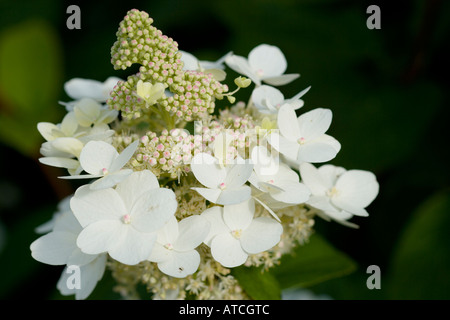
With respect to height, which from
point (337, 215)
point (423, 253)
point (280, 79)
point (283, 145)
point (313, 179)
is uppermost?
point (280, 79)

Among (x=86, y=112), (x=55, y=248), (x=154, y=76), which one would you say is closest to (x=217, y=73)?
(x=154, y=76)

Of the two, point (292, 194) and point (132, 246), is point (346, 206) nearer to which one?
point (292, 194)

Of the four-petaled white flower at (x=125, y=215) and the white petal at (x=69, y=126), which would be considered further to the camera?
the white petal at (x=69, y=126)

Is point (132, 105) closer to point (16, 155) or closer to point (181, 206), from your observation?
point (181, 206)

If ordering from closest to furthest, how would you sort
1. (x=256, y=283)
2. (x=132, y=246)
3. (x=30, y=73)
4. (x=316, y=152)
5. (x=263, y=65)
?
1. (x=132, y=246)
2. (x=316, y=152)
3. (x=256, y=283)
4. (x=263, y=65)
5. (x=30, y=73)

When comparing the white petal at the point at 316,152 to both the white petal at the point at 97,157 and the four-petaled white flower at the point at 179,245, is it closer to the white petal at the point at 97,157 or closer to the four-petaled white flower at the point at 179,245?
the four-petaled white flower at the point at 179,245

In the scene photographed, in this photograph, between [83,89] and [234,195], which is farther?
[83,89]

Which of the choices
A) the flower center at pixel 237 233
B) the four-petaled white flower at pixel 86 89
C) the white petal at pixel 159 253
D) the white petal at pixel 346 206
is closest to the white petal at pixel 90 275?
the white petal at pixel 159 253
